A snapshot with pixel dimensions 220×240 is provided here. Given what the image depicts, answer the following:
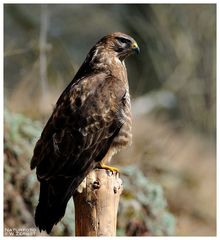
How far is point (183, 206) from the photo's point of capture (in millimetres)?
8281

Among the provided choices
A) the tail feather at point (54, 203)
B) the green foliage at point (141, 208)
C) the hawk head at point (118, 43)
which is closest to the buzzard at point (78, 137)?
the tail feather at point (54, 203)

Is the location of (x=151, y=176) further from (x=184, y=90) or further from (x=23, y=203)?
(x=184, y=90)

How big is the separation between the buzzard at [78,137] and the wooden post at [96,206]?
82mm

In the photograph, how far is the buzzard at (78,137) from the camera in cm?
429

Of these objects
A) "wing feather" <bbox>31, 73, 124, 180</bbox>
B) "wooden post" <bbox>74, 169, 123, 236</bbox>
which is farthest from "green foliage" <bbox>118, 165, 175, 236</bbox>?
"wooden post" <bbox>74, 169, 123, 236</bbox>

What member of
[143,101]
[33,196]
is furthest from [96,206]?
[143,101]

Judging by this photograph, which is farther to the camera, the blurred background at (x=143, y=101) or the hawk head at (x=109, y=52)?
the blurred background at (x=143, y=101)

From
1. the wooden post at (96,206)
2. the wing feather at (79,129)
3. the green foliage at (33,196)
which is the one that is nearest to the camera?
the wooden post at (96,206)

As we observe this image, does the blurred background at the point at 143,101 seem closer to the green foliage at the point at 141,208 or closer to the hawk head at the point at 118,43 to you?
the green foliage at the point at 141,208

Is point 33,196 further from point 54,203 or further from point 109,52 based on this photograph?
point 54,203

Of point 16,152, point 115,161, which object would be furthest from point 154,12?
point 16,152

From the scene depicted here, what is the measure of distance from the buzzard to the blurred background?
148 centimetres

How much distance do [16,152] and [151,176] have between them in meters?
2.08

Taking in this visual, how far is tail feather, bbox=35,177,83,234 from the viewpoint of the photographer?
14.0 ft
